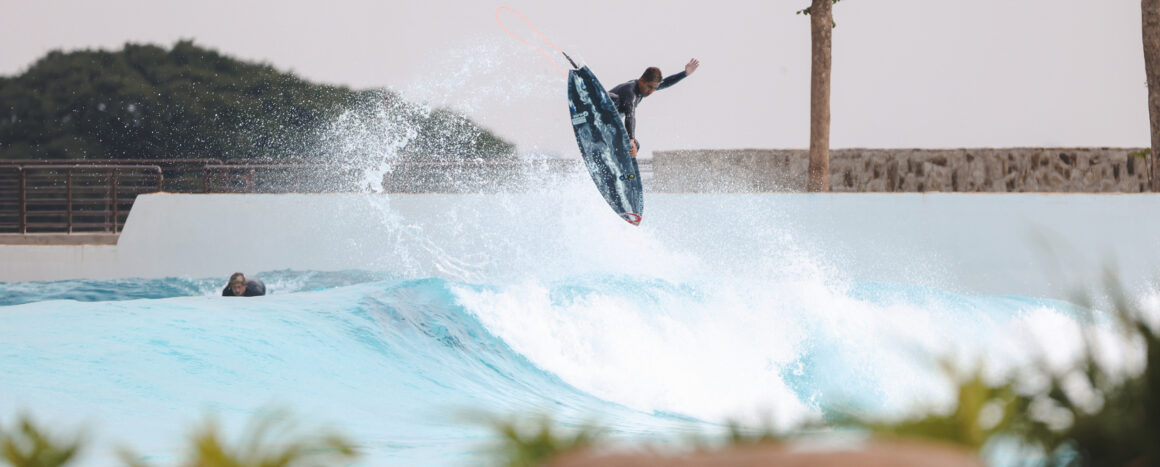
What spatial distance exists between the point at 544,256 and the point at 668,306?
325 centimetres

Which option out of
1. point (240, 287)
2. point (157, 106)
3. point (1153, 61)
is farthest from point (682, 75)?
point (157, 106)

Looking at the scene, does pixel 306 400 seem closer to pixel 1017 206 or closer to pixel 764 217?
pixel 764 217

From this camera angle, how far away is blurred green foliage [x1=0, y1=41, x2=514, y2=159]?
40.7 meters

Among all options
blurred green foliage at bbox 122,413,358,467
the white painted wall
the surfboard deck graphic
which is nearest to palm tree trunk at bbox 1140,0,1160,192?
the white painted wall

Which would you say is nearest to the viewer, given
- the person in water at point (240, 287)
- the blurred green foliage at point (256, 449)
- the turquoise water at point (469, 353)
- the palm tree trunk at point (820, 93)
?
the blurred green foliage at point (256, 449)

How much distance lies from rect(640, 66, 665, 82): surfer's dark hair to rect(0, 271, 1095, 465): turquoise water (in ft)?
7.32

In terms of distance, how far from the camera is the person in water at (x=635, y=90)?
940 cm

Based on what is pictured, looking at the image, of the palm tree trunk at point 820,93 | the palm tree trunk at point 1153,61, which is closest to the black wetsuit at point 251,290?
the palm tree trunk at point 820,93

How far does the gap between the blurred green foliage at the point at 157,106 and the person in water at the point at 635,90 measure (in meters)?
31.9

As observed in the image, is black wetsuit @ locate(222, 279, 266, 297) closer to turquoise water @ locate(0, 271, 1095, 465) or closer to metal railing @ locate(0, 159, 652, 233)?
turquoise water @ locate(0, 271, 1095, 465)

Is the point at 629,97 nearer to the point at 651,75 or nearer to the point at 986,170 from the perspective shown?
the point at 651,75

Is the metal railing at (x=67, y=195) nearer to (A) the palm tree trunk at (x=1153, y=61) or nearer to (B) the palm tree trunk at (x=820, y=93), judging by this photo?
(B) the palm tree trunk at (x=820, y=93)

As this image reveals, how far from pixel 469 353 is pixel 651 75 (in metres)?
2.98

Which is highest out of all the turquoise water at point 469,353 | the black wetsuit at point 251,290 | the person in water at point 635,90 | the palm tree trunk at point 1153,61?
the palm tree trunk at point 1153,61
